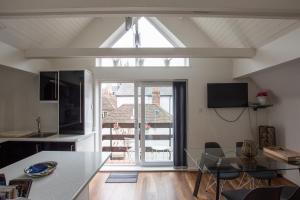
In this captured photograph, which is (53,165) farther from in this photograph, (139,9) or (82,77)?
(82,77)

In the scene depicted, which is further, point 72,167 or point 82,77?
point 82,77

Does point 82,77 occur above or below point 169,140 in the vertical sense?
above

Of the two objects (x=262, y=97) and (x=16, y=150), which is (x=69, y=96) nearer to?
(x=16, y=150)

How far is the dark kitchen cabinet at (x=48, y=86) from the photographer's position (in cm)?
450

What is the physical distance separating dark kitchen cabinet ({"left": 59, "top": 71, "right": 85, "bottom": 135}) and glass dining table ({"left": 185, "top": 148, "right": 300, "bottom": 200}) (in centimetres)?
216

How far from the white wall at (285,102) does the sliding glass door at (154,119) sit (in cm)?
189

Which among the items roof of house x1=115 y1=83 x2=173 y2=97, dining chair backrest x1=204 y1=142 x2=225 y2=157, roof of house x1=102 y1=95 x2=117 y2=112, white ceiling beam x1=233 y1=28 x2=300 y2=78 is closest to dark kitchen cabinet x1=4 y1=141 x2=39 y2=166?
roof of house x1=102 y1=95 x2=117 y2=112

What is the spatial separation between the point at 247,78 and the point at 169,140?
215 cm

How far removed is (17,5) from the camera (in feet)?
7.32

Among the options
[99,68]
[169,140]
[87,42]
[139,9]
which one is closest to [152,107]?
[169,140]

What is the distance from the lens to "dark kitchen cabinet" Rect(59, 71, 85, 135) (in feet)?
14.6

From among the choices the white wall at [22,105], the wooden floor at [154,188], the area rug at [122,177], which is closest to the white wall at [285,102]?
the wooden floor at [154,188]

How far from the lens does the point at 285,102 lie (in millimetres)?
4500

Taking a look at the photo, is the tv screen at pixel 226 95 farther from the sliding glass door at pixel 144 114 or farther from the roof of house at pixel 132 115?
the roof of house at pixel 132 115
